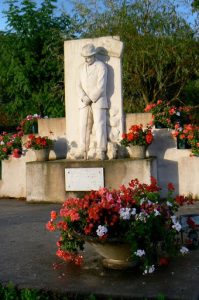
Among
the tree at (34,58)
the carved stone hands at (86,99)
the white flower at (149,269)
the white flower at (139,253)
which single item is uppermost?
the tree at (34,58)

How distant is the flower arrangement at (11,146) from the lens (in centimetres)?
916

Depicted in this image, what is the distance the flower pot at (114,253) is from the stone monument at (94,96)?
13.6 feet

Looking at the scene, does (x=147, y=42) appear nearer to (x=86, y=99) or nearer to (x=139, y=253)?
(x=86, y=99)

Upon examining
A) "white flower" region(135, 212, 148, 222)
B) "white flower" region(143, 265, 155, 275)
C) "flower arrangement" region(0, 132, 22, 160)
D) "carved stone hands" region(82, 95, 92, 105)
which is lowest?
"white flower" region(143, 265, 155, 275)

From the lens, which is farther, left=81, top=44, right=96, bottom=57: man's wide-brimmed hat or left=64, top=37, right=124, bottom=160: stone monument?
left=64, top=37, right=124, bottom=160: stone monument

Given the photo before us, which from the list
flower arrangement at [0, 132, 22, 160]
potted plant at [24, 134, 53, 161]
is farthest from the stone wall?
flower arrangement at [0, 132, 22, 160]

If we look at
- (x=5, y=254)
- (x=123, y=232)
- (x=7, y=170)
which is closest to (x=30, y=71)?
(x=7, y=170)

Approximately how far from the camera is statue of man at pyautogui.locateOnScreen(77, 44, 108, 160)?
8.14 meters

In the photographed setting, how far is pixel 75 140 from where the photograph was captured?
8.68m

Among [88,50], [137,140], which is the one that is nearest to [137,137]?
[137,140]

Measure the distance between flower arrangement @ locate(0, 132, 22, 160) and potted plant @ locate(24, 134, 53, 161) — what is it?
633 millimetres

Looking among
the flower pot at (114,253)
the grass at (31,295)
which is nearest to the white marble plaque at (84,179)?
the flower pot at (114,253)

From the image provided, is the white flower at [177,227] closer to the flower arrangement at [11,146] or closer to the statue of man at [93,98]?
the statue of man at [93,98]

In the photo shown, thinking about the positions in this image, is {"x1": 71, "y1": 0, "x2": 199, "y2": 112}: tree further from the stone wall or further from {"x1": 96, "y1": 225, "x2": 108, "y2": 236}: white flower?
{"x1": 96, "y1": 225, "x2": 108, "y2": 236}: white flower
